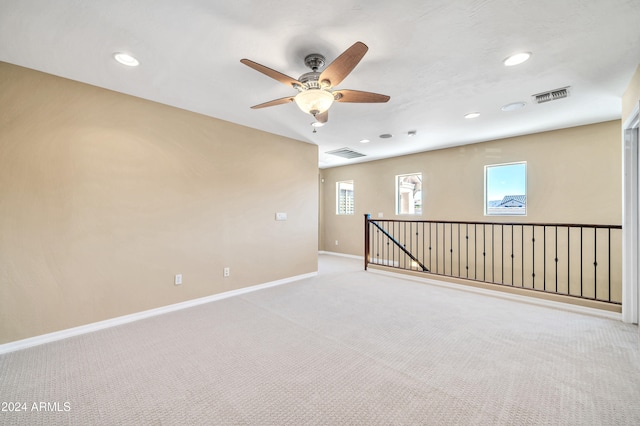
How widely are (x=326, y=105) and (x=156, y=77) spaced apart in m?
1.82

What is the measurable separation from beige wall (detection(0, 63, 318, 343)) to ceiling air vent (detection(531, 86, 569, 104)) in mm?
3678

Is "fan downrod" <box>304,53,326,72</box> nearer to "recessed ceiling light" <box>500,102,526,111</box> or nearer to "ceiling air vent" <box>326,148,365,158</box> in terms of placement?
"recessed ceiling light" <box>500,102,526,111</box>

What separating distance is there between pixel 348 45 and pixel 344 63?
46 cm

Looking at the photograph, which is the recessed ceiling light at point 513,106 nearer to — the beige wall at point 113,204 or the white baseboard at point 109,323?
the beige wall at point 113,204

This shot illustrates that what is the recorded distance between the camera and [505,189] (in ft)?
16.1

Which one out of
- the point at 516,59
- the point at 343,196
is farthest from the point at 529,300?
the point at 343,196

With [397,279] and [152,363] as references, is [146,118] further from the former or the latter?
[397,279]

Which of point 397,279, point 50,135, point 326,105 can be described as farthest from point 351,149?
point 50,135

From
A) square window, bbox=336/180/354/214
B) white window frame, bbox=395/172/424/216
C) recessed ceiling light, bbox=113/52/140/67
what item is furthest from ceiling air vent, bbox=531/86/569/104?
square window, bbox=336/180/354/214

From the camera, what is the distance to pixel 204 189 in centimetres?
364

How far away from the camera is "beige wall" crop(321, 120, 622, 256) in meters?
3.94

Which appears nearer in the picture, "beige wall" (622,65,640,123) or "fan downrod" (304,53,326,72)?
"fan downrod" (304,53,326,72)

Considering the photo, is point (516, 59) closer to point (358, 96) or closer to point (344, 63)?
point (358, 96)

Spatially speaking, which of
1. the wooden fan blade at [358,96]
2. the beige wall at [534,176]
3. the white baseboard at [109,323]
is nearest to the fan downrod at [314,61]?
the wooden fan blade at [358,96]
